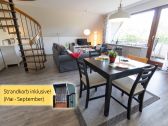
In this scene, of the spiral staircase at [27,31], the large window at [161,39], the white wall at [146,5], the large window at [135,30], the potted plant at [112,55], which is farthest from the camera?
the large window at [135,30]

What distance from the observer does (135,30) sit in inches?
194

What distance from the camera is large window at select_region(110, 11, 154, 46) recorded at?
4.32 metres

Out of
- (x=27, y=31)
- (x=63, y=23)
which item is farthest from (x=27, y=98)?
(x=63, y=23)

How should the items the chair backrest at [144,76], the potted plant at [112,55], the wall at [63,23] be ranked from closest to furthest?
the chair backrest at [144,76] < the potted plant at [112,55] < the wall at [63,23]

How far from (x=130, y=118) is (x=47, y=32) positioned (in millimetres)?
5900

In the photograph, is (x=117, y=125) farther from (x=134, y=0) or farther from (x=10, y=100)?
(x=134, y=0)

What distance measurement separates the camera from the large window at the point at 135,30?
4318 mm

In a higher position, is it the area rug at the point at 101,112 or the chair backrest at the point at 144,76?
the chair backrest at the point at 144,76

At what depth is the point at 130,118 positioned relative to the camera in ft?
5.25

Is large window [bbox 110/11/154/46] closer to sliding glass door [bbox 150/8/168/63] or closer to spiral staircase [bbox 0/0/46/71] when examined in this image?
sliding glass door [bbox 150/8/168/63]

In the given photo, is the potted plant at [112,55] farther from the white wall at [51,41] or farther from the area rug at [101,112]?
the white wall at [51,41]

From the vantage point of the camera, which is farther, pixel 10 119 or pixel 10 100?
pixel 10 100

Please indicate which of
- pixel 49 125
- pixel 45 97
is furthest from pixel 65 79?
pixel 49 125

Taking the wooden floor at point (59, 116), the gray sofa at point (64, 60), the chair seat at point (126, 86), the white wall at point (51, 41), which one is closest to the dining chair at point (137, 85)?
the chair seat at point (126, 86)
